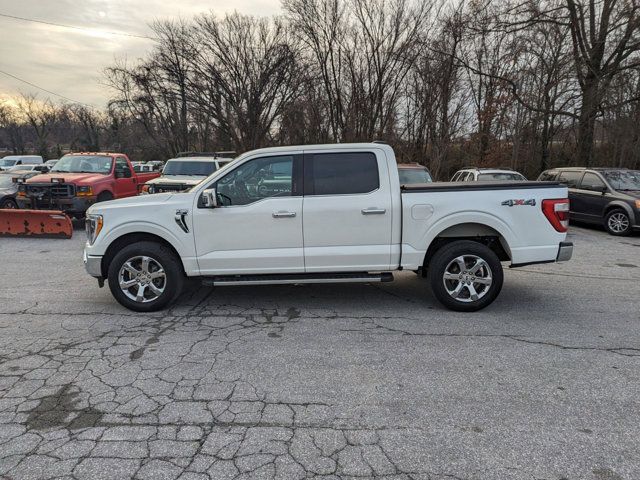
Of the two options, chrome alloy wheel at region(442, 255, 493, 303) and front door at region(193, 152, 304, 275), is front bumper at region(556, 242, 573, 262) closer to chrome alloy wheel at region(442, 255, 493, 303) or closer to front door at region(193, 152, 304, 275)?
chrome alloy wheel at region(442, 255, 493, 303)

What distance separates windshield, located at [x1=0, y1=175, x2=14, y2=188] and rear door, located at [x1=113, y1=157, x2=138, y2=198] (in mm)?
3348

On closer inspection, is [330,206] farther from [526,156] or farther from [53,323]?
[526,156]

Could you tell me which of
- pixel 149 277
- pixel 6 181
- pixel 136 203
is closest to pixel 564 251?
pixel 149 277

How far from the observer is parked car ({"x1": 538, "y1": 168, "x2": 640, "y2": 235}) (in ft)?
37.2

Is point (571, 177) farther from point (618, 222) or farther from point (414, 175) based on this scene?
point (414, 175)

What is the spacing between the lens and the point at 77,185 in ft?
37.2

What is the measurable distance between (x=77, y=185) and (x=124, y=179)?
6.10 ft

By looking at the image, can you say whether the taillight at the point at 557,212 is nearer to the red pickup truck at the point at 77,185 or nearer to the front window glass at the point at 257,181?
the front window glass at the point at 257,181

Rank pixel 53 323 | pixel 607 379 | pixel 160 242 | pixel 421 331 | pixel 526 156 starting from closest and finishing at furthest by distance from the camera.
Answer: pixel 607 379 < pixel 421 331 < pixel 53 323 < pixel 160 242 < pixel 526 156

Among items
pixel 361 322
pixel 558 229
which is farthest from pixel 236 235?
pixel 558 229

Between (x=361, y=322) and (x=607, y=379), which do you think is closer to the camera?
(x=607, y=379)

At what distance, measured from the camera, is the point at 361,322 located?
195 inches

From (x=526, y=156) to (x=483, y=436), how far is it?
22978 millimetres

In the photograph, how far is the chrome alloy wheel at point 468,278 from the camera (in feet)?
16.9
